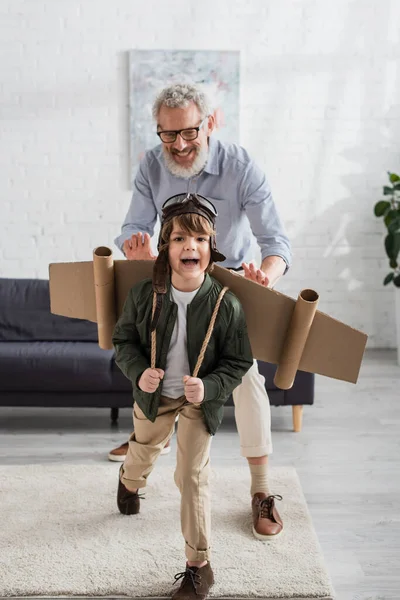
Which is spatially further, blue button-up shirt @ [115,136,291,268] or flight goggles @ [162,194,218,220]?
blue button-up shirt @ [115,136,291,268]

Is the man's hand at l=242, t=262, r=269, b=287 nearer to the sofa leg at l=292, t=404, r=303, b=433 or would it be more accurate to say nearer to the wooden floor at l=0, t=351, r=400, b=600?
the wooden floor at l=0, t=351, r=400, b=600

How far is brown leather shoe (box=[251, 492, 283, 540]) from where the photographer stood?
252cm

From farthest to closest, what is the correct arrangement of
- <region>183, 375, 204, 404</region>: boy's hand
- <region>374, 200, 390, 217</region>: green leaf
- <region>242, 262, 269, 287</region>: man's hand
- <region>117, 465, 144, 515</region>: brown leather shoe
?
<region>374, 200, 390, 217</region>: green leaf
<region>117, 465, 144, 515</region>: brown leather shoe
<region>242, 262, 269, 287</region>: man's hand
<region>183, 375, 204, 404</region>: boy's hand

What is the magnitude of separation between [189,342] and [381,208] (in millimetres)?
3360

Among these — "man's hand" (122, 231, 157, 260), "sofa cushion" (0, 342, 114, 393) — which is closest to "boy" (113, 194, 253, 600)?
"man's hand" (122, 231, 157, 260)

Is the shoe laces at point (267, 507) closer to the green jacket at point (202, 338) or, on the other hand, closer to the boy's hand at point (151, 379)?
the green jacket at point (202, 338)

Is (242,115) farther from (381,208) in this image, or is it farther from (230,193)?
(230,193)

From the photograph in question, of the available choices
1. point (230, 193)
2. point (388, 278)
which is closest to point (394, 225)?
point (388, 278)

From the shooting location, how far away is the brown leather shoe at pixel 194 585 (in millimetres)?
2123

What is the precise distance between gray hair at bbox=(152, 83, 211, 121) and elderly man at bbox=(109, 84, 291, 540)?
7 cm

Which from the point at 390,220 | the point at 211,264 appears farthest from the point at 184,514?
the point at 390,220

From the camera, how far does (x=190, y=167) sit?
246 cm

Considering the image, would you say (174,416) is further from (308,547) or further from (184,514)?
(308,547)

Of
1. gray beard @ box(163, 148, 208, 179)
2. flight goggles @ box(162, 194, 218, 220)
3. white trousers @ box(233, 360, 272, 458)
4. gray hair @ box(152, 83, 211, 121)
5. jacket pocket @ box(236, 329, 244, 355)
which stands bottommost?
white trousers @ box(233, 360, 272, 458)
